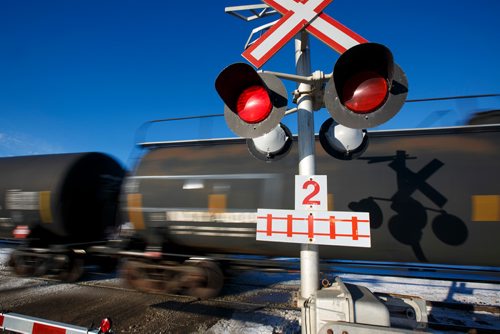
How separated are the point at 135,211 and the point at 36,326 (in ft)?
9.38

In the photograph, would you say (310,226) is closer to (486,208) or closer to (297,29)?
(297,29)

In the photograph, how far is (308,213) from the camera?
5.48ft

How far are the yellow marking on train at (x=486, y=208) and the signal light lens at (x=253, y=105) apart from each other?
3.44m

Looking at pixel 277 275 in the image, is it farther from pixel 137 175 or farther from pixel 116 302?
pixel 137 175

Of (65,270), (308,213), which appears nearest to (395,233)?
(308,213)

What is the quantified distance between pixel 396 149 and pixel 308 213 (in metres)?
2.92

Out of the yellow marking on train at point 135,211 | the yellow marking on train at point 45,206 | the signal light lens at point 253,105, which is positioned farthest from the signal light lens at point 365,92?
the yellow marking on train at point 45,206

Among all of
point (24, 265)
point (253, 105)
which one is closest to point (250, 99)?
point (253, 105)

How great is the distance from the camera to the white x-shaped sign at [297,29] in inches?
68.4

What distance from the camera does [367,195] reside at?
3697 mm

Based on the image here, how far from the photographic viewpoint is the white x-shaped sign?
1738 mm

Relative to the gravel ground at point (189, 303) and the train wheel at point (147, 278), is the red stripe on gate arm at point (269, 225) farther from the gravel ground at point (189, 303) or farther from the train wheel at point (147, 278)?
the train wheel at point (147, 278)

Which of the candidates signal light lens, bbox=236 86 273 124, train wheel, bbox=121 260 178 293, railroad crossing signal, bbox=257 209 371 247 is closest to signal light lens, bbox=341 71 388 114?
signal light lens, bbox=236 86 273 124

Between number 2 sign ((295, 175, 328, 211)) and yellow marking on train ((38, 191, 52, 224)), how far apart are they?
618cm
